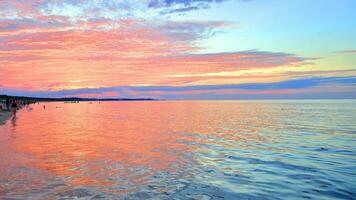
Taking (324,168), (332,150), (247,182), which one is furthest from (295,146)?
(247,182)

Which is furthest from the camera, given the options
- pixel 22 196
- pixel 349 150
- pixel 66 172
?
pixel 349 150

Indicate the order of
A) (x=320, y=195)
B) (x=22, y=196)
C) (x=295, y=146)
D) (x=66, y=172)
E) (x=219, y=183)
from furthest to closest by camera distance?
(x=295, y=146) → (x=66, y=172) → (x=219, y=183) → (x=320, y=195) → (x=22, y=196)

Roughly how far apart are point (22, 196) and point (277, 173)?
1117cm

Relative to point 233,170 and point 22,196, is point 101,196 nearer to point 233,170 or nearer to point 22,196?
point 22,196

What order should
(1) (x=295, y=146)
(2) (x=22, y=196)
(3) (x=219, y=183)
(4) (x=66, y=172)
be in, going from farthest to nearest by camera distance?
(1) (x=295, y=146) < (4) (x=66, y=172) < (3) (x=219, y=183) < (2) (x=22, y=196)

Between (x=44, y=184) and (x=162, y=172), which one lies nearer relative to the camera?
(x=44, y=184)

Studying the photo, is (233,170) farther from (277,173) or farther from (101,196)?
(101,196)

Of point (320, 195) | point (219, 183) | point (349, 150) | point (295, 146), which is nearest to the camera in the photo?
point (320, 195)

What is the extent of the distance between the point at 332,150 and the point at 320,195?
1169 cm

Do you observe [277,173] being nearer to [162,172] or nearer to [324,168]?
[324,168]

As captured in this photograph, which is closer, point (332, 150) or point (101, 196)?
point (101, 196)

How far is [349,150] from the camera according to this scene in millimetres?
21547

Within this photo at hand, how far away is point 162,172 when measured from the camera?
14.8 m

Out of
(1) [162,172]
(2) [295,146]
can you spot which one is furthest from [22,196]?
(2) [295,146]
